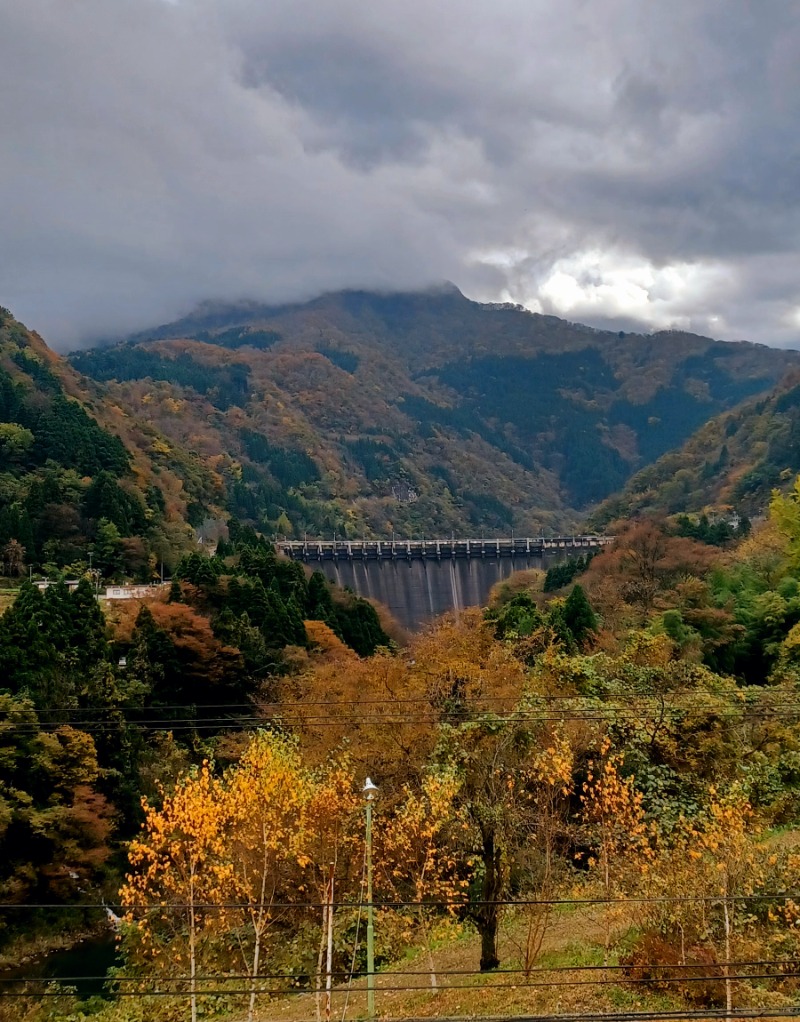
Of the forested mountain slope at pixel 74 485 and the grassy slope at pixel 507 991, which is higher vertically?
the forested mountain slope at pixel 74 485

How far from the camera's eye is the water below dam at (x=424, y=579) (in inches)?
3216

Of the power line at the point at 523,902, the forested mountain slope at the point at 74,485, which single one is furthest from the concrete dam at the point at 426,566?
the power line at the point at 523,902

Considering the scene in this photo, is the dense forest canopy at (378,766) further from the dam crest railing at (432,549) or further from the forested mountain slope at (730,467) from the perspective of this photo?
the forested mountain slope at (730,467)

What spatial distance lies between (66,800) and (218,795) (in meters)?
12.2

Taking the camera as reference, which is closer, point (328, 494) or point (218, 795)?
point (218, 795)

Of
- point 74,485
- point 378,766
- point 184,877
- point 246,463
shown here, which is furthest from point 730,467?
point 184,877

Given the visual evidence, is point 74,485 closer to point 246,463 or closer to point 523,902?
point 523,902

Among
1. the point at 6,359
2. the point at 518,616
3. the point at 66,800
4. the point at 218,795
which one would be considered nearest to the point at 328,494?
the point at 6,359

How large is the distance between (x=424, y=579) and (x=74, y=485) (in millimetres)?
42948

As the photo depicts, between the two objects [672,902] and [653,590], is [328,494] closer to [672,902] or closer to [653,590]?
[653,590]

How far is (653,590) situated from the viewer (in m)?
40.8

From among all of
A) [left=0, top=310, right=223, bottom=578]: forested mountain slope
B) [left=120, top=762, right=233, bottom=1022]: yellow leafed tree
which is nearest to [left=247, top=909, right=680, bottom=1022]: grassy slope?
[left=120, top=762, right=233, bottom=1022]: yellow leafed tree

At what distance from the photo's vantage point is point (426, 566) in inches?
3403

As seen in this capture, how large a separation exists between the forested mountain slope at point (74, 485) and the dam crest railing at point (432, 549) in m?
14.9
